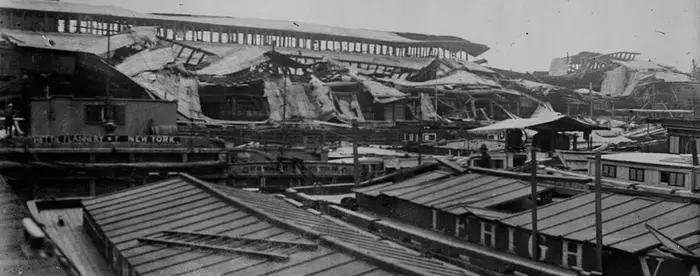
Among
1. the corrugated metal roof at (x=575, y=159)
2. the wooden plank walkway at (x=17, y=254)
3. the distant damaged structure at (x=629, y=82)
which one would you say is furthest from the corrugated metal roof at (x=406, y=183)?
the distant damaged structure at (x=629, y=82)

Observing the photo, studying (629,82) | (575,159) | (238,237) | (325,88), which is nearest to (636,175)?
(575,159)

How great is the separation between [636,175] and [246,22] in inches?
1997

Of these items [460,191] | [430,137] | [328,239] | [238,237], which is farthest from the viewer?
[430,137]

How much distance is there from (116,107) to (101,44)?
27.0 metres

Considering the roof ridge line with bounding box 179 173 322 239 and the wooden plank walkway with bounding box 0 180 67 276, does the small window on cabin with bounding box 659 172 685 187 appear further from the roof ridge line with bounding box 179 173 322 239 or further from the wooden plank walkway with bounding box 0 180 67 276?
the wooden plank walkway with bounding box 0 180 67 276

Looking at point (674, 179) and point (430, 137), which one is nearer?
point (674, 179)

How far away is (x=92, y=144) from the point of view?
23000 mm

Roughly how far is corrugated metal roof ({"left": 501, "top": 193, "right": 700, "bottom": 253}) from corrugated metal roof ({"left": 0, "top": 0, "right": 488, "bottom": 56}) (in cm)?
4351

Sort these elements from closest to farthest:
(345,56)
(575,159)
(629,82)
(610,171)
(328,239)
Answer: (328,239)
(610,171)
(575,159)
(345,56)
(629,82)

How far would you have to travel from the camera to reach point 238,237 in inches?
343

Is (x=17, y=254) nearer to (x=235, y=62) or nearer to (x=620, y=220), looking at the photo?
(x=620, y=220)

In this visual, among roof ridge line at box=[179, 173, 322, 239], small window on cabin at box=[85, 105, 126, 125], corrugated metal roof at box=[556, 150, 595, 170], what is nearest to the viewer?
roof ridge line at box=[179, 173, 322, 239]

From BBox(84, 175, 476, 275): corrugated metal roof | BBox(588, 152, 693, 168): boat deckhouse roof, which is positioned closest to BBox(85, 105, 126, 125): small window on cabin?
BBox(84, 175, 476, 275): corrugated metal roof

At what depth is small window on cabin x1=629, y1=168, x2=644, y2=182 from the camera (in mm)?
20703
